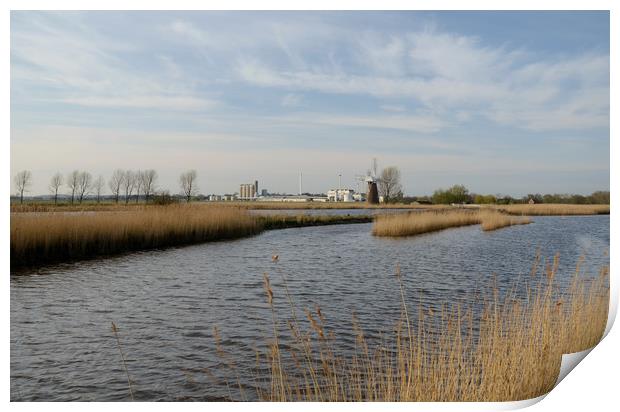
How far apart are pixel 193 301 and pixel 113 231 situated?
517 cm

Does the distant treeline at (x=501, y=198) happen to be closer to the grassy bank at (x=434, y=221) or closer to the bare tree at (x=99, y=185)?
the grassy bank at (x=434, y=221)

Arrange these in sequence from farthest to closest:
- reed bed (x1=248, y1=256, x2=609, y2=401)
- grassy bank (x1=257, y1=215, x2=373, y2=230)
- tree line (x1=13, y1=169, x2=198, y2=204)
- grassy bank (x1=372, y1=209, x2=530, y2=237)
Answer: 1. grassy bank (x1=257, y1=215, x2=373, y2=230)
2. grassy bank (x1=372, y1=209, x2=530, y2=237)
3. tree line (x1=13, y1=169, x2=198, y2=204)
4. reed bed (x1=248, y1=256, x2=609, y2=401)

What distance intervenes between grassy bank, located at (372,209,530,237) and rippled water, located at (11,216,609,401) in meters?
3.65

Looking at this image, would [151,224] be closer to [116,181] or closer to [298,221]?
[116,181]

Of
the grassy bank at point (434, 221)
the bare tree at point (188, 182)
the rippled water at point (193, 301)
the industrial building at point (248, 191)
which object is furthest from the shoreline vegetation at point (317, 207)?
the industrial building at point (248, 191)

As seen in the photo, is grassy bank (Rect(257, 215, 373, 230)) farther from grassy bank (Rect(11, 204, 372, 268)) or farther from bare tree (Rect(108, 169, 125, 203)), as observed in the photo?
bare tree (Rect(108, 169, 125, 203))

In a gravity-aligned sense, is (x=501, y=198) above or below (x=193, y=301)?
above

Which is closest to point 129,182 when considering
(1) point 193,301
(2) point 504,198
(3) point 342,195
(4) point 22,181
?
(4) point 22,181

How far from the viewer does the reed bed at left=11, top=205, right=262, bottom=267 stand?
7.89 meters

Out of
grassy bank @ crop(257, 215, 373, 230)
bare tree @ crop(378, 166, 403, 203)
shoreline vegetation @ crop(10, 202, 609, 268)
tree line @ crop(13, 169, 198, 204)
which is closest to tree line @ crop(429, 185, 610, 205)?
shoreline vegetation @ crop(10, 202, 609, 268)

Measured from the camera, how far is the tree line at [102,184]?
5.24m

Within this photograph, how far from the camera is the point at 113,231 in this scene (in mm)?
10414

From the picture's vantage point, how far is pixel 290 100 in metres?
6.28

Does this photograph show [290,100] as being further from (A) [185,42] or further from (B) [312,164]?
(A) [185,42]
